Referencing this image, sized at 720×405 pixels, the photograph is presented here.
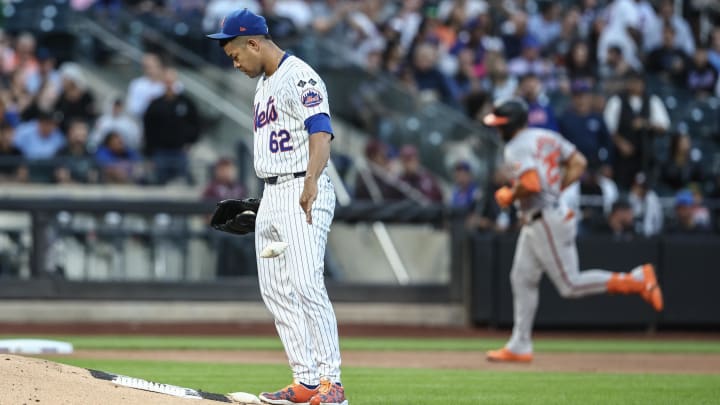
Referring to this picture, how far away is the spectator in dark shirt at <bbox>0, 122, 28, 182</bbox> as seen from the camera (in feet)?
54.4

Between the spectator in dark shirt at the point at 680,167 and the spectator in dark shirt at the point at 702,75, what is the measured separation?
6.54ft

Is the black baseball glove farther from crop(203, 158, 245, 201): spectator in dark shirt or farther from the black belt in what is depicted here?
crop(203, 158, 245, 201): spectator in dark shirt

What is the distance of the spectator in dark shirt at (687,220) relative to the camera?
1572cm

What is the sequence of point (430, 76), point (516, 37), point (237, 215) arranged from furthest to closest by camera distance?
point (516, 37)
point (430, 76)
point (237, 215)

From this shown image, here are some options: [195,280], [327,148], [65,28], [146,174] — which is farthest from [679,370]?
[65,28]

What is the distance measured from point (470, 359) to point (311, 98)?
5038mm

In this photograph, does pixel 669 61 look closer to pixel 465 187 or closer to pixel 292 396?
pixel 465 187

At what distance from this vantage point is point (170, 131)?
17203 mm

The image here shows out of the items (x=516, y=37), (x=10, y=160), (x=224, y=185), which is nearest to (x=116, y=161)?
(x=10, y=160)

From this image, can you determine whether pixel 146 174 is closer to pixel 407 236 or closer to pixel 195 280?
pixel 195 280

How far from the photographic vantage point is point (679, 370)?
10898 mm

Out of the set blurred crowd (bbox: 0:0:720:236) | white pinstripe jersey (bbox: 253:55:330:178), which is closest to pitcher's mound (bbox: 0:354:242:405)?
white pinstripe jersey (bbox: 253:55:330:178)

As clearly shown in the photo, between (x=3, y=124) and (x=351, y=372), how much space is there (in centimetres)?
857

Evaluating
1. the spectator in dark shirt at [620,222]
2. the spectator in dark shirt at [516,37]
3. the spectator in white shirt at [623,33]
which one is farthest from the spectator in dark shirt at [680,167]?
the spectator in dark shirt at [516,37]
